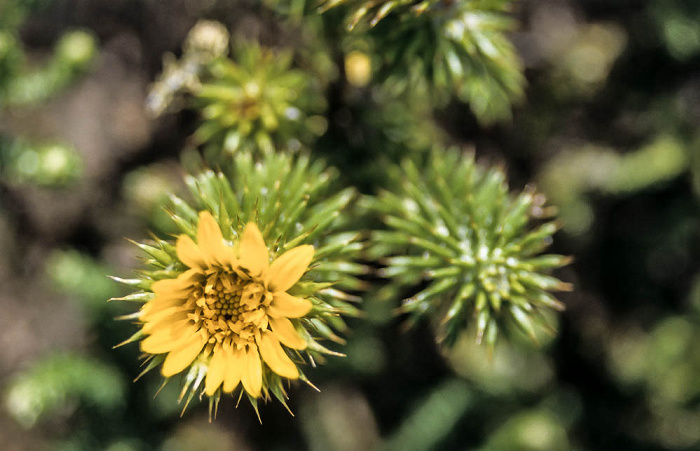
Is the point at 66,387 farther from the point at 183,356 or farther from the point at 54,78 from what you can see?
the point at 183,356

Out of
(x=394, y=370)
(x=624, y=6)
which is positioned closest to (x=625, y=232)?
(x=624, y=6)

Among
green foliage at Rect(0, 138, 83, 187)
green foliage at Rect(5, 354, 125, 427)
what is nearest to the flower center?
green foliage at Rect(0, 138, 83, 187)

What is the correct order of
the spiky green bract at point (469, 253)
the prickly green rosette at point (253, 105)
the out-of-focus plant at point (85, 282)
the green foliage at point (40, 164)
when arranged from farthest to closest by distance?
the out-of-focus plant at point (85, 282) → the green foliage at point (40, 164) → the prickly green rosette at point (253, 105) → the spiky green bract at point (469, 253)

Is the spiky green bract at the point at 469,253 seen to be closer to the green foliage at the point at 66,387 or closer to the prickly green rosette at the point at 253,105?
the prickly green rosette at the point at 253,105

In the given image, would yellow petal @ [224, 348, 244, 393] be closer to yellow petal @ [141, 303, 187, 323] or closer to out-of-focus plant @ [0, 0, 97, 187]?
yellow petal @ [141, 303, 187, 323]

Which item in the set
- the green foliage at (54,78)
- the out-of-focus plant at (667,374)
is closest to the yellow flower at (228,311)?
the green foliage at (54,78)

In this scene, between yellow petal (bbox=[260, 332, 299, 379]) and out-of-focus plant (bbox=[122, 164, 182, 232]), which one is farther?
out-of-focus plant (bbox=[122, 164, 182, 232])

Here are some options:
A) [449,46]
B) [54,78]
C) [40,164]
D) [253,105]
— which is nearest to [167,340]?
[253,105]
